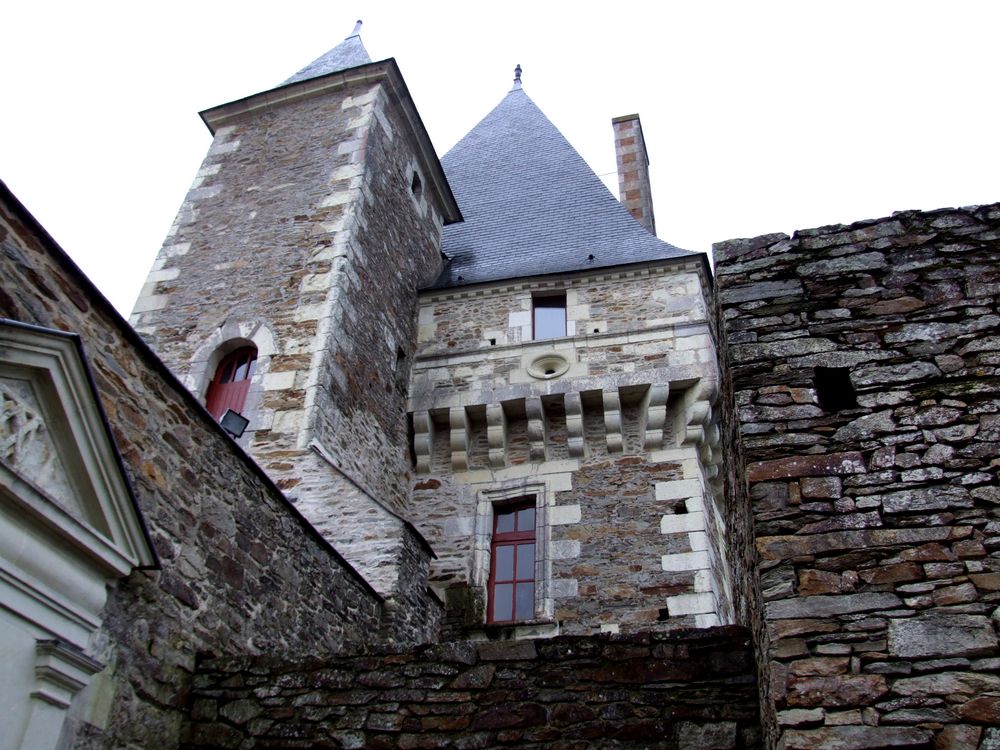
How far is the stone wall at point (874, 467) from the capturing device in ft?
8.89

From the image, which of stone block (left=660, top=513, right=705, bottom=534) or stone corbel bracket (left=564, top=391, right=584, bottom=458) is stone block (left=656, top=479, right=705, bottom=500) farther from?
stone corbel bracket (left=564, top=391, right=584, bottom=458)

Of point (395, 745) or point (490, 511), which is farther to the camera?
point (490, 511)

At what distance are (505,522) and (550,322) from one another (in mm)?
2312

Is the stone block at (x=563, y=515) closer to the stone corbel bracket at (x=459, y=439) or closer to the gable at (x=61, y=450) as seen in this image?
the stone corbel bracket at (x=459, y=439)

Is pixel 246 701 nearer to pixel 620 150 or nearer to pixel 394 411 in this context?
pixel 394 411

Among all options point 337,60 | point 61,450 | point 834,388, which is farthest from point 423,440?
point 834,388


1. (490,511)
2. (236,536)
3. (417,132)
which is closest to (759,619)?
(236,536)

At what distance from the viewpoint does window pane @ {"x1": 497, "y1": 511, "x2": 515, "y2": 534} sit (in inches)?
336

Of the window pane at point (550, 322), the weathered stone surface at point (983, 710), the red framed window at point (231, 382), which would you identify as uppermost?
the window pane at point (550, 322)

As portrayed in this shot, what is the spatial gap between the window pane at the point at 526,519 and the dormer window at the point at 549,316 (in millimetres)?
1857

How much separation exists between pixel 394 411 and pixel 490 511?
54.4 inches

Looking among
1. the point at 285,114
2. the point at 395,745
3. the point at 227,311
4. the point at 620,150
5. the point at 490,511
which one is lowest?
the point at 395,745

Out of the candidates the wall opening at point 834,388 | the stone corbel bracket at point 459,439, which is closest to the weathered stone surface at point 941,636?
the wall opening at point 834,388

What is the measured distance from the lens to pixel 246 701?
4125 mm
